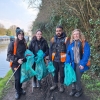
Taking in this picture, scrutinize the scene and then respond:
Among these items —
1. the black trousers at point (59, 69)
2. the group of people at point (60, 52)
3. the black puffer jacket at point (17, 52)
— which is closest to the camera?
the group of people at point (60, 52)

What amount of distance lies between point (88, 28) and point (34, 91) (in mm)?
3725

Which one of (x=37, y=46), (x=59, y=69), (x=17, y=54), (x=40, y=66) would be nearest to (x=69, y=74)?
(x=59, y=69)

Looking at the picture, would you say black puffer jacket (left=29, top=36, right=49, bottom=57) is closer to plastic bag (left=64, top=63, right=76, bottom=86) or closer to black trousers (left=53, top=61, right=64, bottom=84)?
black trousers (left=53, top=61, right=64, bottom=84)

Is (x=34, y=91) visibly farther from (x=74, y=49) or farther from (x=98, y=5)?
(x=98, y=5)

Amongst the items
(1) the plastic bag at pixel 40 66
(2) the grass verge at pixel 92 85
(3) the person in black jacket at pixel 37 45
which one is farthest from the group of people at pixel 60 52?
(2) the grass verge at pixel 92 85

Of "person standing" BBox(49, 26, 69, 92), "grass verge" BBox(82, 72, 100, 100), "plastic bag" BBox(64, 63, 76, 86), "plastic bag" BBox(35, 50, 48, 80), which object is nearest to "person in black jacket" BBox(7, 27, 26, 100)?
"plastic bag" BBox(35, 50, 48, 80)

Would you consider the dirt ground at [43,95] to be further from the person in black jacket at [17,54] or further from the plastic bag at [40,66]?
the plastic bag at [40,66]

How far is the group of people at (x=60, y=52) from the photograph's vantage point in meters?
4.87

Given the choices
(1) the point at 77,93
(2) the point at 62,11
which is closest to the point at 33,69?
(1) the point at 77,93

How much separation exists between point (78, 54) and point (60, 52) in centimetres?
63

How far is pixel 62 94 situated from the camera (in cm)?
539

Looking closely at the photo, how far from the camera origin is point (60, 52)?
5336mm

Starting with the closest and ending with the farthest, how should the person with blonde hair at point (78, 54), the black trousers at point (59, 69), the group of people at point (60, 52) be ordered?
1. the person with blonde hair at point (78, 54)
2. the group of people at point (60, 52)
3. the black trousers at point (59, 69)

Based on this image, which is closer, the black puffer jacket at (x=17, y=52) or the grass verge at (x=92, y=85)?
the black puffer jacket at (x=17, y=52)
